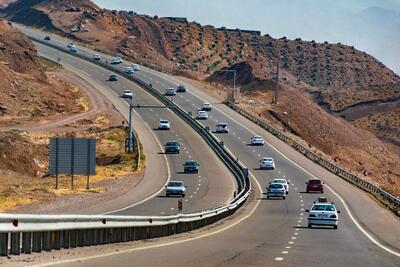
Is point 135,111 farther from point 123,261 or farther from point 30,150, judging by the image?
point 123,261

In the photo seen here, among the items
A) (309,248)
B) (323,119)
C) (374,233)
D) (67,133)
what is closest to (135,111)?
(67,133)

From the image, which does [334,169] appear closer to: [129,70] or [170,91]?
→ [170,91]

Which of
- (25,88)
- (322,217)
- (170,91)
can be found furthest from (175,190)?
(170,91)

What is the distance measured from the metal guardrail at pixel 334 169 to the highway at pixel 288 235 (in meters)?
1.03

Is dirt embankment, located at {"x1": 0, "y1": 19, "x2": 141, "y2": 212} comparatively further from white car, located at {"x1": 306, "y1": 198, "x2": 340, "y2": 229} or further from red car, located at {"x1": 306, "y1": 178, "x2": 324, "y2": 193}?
white car, located at {"x1": 306, "y1": 198, "x2": 340, "y2": 229}

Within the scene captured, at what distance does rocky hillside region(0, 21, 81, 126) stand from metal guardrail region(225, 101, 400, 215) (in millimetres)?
22850

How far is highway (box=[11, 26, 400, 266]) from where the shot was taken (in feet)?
77.0

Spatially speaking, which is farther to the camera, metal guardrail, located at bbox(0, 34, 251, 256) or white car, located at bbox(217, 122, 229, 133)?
white car, located at bbox(217, 122, 229, 133)

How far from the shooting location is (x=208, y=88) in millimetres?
160125

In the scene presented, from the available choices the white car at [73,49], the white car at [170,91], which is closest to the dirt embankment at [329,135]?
the white car at [170,91]

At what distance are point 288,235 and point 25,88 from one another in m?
86.9

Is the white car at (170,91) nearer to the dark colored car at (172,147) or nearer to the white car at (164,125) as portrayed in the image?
the white car at (164,125)

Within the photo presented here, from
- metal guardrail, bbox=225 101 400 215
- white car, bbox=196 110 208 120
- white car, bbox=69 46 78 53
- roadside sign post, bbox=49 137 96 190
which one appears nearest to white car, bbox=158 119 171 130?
white car, bbox=196 110 208 120

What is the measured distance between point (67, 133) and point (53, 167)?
1305 inches
